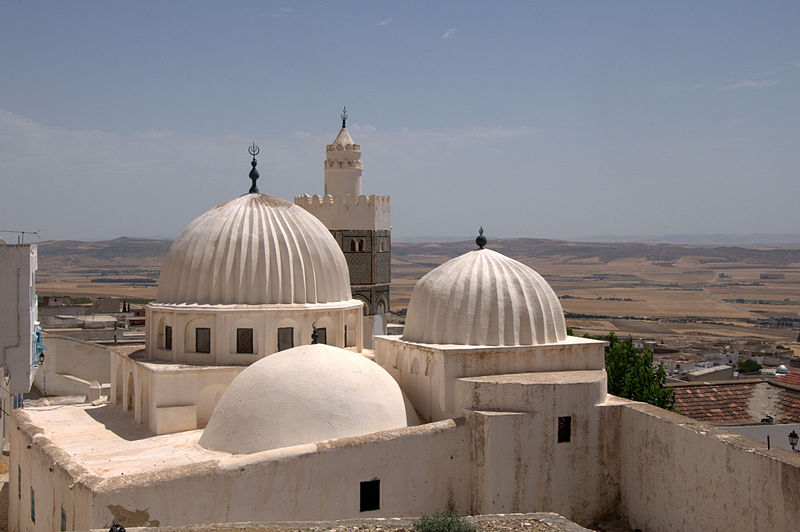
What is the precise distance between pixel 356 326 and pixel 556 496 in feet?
20.1

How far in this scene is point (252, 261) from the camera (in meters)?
18.2

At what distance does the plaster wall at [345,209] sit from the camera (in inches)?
1187

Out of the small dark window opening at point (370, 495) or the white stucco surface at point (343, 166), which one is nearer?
the small dark window opening at point (370, 495)

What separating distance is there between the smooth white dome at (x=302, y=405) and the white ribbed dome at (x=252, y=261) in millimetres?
2726

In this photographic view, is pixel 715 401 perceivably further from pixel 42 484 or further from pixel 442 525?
pixel 42 484

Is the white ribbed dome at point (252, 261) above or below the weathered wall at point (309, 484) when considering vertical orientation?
above

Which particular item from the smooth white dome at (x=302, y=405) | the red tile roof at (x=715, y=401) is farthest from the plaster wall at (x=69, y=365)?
the red tile roof at (x=715, y=401)

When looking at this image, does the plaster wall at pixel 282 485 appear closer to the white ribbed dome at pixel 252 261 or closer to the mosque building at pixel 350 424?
the mosque building at pixel 350 424

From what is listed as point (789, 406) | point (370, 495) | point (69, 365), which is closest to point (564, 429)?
point (370, 495)

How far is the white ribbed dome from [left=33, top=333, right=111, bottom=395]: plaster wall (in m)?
13.1

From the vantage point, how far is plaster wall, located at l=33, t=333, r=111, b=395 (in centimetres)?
3077

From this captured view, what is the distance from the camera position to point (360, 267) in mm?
30609

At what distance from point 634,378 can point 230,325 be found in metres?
11.2

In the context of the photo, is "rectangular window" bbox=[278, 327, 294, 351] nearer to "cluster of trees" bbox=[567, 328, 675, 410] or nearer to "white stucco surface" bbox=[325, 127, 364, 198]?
"cluster of trees" bbox=[567, 328, 675, 410]
